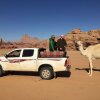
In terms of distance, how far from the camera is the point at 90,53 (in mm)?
15672

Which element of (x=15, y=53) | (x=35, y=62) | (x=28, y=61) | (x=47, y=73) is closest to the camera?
(x=47, y=73)

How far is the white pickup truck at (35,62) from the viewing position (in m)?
13.0

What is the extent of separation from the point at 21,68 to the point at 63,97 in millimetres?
5381

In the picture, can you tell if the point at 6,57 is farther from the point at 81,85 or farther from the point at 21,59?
the point at 81,85

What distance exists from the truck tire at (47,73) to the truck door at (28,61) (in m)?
0.66

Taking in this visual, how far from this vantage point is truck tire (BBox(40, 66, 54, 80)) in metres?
13.0

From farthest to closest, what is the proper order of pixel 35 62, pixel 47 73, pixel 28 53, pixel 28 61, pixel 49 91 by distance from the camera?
pixel 28 53, pixel 28 61, pixel 35 62, pixel 47 73, pixel 49 91

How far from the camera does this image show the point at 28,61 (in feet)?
44.3

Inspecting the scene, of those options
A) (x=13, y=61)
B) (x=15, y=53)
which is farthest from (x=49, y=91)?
(x=15, y=53)

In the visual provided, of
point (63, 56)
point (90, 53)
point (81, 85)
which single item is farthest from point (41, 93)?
point (90, 53)

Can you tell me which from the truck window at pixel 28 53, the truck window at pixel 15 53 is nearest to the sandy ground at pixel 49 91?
the truck window at pixel 28 53

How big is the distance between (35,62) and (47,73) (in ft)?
3.42

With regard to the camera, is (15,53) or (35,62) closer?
(35,62)

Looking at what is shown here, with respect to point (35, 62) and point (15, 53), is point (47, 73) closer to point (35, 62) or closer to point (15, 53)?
point (35, 62)
